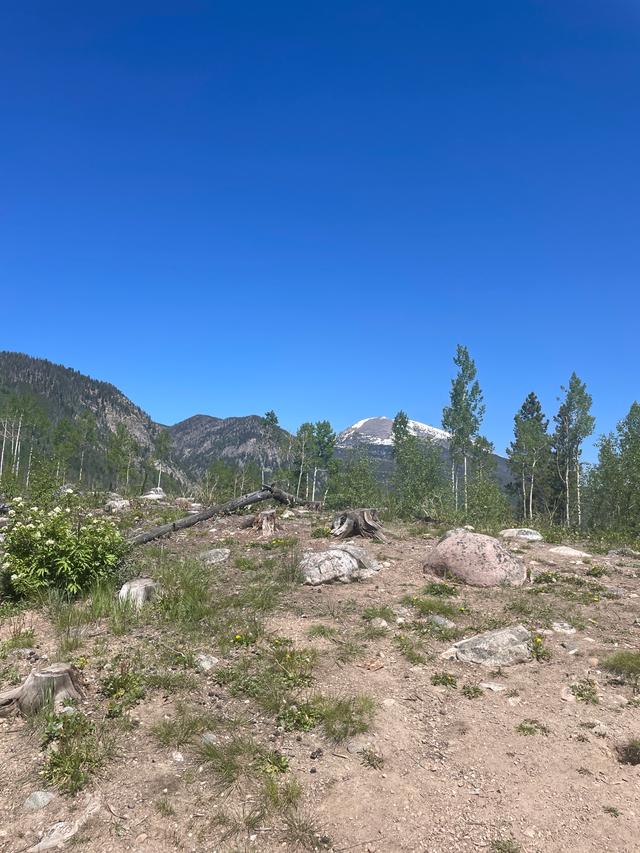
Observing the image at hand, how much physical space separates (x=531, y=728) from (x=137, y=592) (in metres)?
6.47

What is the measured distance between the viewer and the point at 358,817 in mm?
4277

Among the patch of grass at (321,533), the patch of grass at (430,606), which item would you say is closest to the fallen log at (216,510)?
the patch of grass at (321,533)

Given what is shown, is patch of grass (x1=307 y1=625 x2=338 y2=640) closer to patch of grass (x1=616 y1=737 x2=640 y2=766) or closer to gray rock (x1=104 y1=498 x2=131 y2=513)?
patch of grass (x1=616 y1=737 x2=640 y2=766)

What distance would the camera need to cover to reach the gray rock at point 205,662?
21.7 ft

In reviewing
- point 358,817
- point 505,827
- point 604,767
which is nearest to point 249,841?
point 358,817

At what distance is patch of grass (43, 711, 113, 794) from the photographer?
180 inches

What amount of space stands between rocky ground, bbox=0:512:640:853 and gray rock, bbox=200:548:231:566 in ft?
6.89

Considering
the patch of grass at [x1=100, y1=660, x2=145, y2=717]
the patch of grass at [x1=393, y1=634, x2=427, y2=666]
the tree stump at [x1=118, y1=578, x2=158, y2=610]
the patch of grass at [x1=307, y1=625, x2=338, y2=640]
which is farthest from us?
the tree stump at [x1=118, y1=578, x2=158, y2=610]

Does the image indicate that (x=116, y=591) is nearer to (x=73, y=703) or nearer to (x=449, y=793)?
(x=73, y=703)

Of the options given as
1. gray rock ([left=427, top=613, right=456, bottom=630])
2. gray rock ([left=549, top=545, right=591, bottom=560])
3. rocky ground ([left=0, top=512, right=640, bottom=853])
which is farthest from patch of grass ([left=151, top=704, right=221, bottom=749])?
gray rock ([left=549, top=545, right=591, bottom=560])

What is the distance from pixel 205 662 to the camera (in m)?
6.71

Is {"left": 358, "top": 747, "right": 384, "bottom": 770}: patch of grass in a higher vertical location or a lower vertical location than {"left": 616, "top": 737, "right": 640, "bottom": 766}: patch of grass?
lower

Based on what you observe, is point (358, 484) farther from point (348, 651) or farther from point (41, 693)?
point (41, 693)

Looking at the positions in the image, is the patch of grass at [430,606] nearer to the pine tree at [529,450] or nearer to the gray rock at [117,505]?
the gray rock at [117,505]
